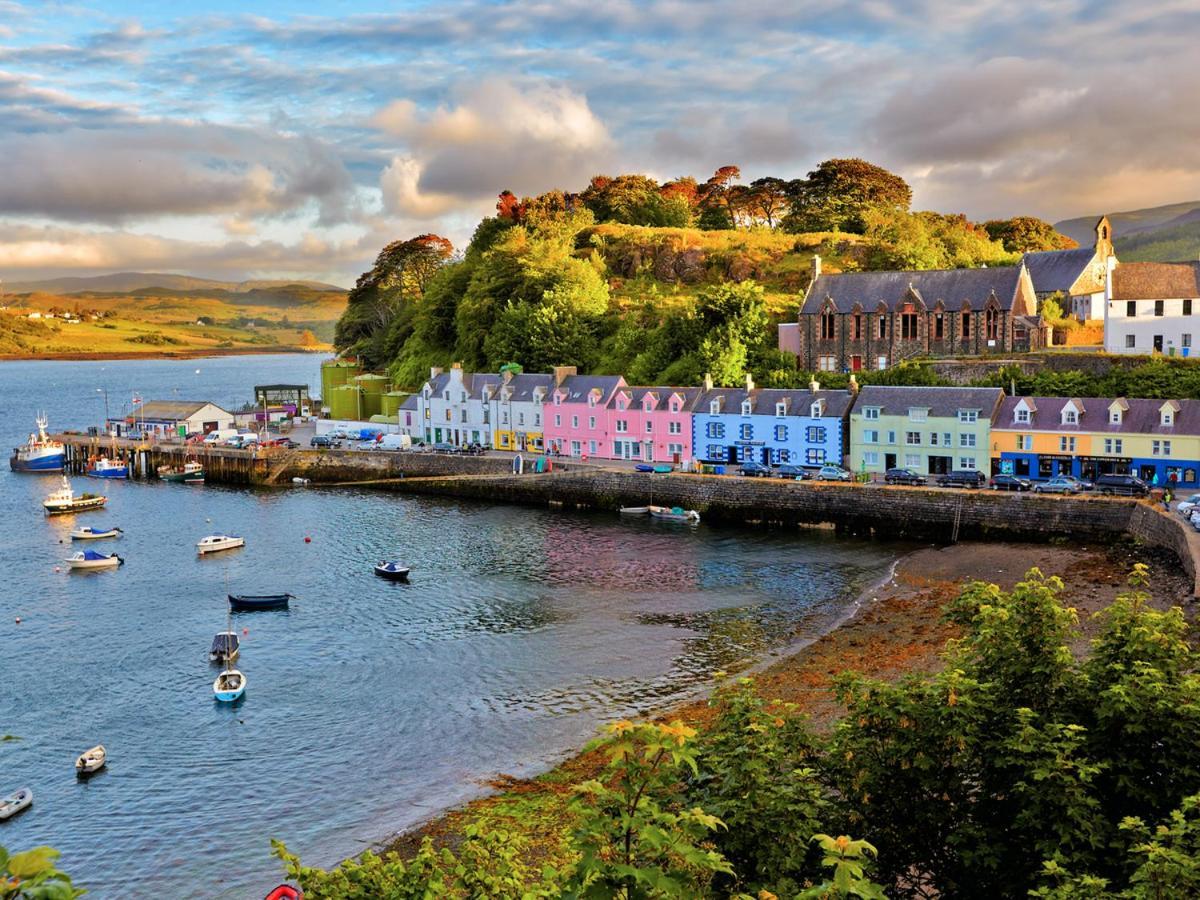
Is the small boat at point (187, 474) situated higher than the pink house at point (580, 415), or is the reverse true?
the pink house at point (580, 415)

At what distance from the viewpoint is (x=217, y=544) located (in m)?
56.1

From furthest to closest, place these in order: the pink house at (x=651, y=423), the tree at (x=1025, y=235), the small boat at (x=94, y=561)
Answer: the tree at (x=1025, y=235) < the pink house at (x=651, y=423) < the small boat at (x=94, y=561)

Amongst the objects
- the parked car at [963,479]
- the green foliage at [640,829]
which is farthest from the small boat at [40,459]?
the green foliage at [640,829]

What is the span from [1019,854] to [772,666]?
72.7 ft

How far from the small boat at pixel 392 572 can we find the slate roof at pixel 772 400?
29.3 m

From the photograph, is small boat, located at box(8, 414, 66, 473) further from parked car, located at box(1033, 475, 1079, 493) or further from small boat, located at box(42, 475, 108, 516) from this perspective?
parked car, located at box(1033, 475, 1079, 493)

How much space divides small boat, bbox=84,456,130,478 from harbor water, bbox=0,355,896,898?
21.8 m

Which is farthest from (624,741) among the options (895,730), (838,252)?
(838,252)

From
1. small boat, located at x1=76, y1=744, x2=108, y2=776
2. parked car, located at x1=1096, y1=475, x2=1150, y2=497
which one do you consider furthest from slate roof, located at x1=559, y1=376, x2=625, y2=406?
small boat, located at x1=76, y1=744, x2=108, y2=776

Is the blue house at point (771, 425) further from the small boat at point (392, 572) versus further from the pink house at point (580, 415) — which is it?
the small boat at point (392, 572)

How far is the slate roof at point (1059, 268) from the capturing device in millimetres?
84938

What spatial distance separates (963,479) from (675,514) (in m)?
17.7

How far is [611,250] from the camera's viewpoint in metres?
123

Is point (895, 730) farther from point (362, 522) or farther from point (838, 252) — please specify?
point (838, 252)
